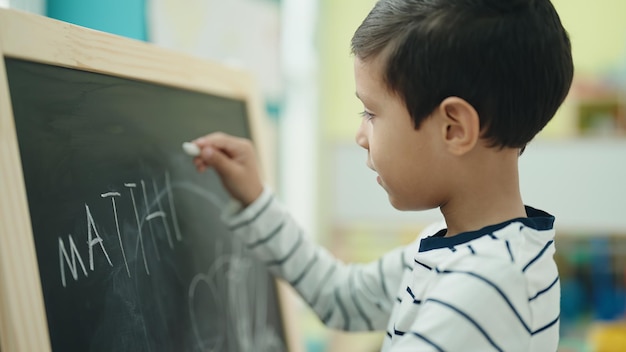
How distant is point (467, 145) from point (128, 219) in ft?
1.35

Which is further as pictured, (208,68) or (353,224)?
(353,224)

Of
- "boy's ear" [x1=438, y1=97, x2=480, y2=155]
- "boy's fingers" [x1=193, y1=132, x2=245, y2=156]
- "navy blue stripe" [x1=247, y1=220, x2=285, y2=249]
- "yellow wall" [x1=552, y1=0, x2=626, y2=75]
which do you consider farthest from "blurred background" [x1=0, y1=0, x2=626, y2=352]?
"boy's ear" [x1=438, y1=97, x2=480, y2=155]

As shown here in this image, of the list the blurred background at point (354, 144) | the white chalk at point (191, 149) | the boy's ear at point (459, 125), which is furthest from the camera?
the blurred background at point (354, 144)

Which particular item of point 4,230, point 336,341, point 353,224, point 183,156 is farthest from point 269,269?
point 353,224

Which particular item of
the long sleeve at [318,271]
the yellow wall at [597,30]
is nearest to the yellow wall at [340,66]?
the yellow wall at [597,30]

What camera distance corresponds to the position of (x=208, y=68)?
1086mm

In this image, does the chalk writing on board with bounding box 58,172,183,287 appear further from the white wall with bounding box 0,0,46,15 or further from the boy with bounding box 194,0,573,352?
the white wall with bounding box 0,0,46,15

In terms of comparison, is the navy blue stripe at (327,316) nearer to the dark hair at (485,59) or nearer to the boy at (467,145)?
the boy at (467,145)

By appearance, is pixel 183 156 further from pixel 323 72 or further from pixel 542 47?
pixel 323 72

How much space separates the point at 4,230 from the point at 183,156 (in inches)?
15.8

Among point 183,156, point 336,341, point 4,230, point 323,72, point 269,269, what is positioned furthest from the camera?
point 323,72

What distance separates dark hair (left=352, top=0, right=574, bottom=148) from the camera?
0.70 m

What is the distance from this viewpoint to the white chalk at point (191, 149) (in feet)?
3.18

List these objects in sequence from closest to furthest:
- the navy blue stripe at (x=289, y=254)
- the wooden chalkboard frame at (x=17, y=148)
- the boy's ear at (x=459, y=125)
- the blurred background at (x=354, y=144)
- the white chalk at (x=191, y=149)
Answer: the wooden chalkboard frame at (x=17, y=148)
the boy's ear at (x=459, y=125)
the white chalk at (x=191, y=149)
the navy blue stripe at (x=289, y=254)
the blurred background at (x=354, y=144)
